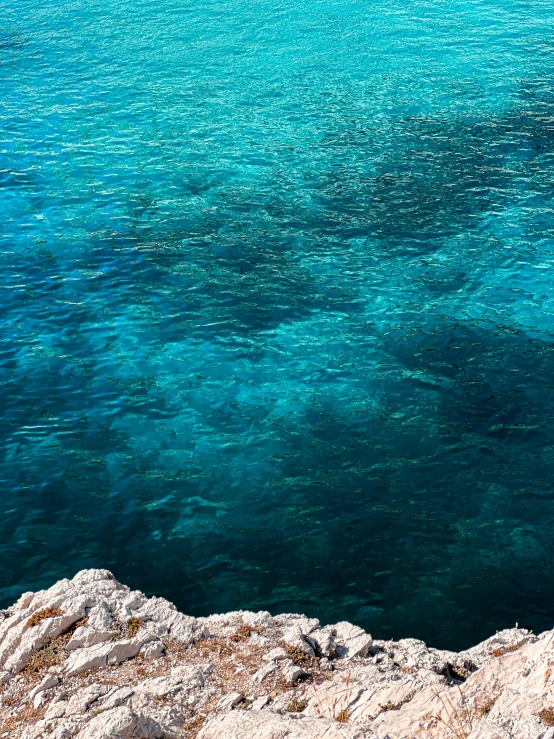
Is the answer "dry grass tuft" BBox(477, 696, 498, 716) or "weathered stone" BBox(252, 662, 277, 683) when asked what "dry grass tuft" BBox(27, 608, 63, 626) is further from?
"dry grass tuft" BBox(477, 696, 498, 716)

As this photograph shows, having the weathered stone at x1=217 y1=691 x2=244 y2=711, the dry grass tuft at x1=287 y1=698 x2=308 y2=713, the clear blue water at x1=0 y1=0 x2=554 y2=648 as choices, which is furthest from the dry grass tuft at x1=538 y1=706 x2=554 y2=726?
the clear blue water at x1=0 y1=0 x2=554 y2=648

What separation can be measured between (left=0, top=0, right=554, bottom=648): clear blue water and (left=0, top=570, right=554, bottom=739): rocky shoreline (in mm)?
3036

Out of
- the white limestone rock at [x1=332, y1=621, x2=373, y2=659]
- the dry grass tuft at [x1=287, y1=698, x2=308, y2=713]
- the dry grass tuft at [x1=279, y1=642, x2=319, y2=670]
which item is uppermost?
the dry grass tuft at [x1=287, y1=698, x2=308, y2=713]

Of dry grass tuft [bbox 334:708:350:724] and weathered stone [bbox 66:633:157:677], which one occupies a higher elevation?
dry grass tuft [bbox 334:708:350:724]

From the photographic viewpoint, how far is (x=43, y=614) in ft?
46.0

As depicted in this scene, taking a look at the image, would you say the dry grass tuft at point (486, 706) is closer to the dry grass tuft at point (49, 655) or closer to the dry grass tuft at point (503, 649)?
the dry grass tuft at point (503, 649)

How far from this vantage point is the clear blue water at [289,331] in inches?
719

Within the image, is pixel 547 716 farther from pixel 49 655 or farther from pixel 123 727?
pixel 49 655

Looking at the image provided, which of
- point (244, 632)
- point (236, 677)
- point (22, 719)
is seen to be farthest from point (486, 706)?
point (22, 719)

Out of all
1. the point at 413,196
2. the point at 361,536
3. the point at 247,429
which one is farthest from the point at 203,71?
the point at 361,536

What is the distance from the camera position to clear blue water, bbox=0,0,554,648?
1825 centimetres

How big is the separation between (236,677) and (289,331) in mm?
15056

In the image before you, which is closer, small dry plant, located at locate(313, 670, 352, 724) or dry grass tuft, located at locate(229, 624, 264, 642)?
small dry plant, located at locate(313, 670, 352, 724)

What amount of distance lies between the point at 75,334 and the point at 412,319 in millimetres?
11593
